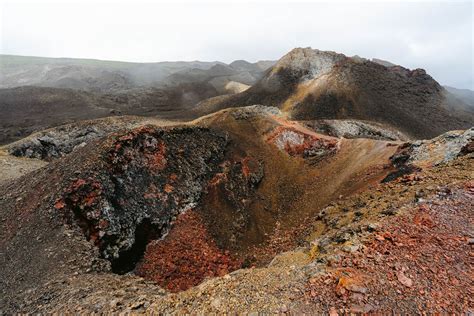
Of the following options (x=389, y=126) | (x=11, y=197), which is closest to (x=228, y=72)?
(x=389, y=126)

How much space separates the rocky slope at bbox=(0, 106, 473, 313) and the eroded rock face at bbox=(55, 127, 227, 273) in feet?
0.21

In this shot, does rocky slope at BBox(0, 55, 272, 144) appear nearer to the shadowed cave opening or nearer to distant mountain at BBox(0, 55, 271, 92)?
distant mountain at BBox(0, 55, 271, 92)

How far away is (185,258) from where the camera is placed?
610 inches

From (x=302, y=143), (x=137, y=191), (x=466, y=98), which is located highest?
(x=466, y=98)

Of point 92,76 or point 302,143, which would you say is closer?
point 302,143

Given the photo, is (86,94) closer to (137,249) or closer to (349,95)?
(349,95)

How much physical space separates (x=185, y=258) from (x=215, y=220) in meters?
3.25

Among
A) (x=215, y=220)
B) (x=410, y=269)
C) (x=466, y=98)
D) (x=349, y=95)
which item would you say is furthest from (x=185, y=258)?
(x=466, y=98)

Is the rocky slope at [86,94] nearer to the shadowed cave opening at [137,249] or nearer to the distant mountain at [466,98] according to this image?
the shadowed cave opening at [137,249]

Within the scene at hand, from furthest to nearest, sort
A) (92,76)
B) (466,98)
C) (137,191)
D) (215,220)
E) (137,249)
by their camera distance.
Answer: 1. (92,76)
2. (466,98)
3. (215,220)
4. (137,191)
5. (137,249)

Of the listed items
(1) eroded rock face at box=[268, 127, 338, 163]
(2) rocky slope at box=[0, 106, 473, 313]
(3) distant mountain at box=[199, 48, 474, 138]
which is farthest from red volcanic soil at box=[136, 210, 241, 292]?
(3) distant mountain at box=[199, 48, 474, 138]

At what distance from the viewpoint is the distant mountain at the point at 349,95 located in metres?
49.5

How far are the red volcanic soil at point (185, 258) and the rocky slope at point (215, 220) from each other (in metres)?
0.06

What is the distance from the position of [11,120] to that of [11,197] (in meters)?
52.9
